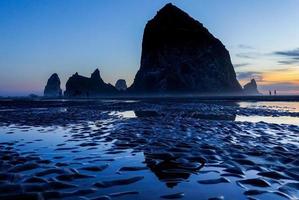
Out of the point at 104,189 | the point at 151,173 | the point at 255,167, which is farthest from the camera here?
the point at 255,167

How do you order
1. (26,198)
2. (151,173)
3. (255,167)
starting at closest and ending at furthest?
(26,198)
(151,173)
(255,167)

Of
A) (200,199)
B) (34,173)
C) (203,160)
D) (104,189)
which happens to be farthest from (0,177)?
(203,160)

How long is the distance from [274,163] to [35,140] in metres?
9.96

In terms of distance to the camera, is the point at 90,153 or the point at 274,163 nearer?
the point at 274,163

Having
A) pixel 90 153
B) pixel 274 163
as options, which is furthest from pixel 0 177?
pixel 274 163

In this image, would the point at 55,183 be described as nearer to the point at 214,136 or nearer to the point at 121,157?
the point at 121,157

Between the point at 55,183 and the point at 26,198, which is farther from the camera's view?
the point at 55,183

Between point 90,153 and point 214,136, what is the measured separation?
667 centimetres

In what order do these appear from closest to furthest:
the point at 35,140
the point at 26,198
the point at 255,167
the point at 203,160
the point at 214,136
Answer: the point at 26,198
the point at 255,167
the point at 203,160
the point at 35,140
the point at 214,136

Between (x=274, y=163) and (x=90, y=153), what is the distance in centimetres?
594

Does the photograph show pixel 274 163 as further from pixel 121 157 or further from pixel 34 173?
pixel 34 173

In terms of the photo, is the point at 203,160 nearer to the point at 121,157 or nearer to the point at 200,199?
the point at 121,157

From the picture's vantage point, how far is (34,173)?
7.21 m

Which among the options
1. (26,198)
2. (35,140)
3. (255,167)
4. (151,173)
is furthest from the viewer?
(35,140)
